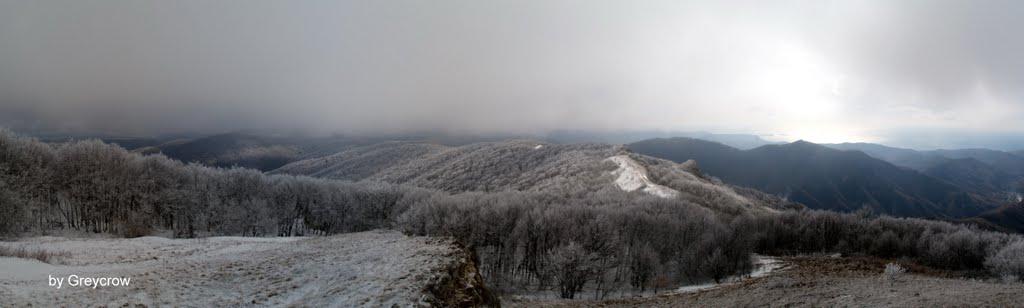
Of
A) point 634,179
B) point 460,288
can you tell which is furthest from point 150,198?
point 634,179

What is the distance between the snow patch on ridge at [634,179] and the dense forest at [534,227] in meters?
20.0

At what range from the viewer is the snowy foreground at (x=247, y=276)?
41.0 ft

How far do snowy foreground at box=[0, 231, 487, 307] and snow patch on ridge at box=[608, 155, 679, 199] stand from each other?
6647 centimetres

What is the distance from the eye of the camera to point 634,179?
9625 cm

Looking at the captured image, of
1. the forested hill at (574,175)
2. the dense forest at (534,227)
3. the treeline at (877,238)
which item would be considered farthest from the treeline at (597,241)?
the forested hill at (574,175)

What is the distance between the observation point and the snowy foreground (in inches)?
492

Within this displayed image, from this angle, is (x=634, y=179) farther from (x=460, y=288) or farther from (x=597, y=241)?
(x=460, y=288)

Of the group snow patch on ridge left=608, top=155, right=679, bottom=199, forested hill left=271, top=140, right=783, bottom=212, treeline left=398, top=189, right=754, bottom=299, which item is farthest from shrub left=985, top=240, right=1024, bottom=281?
snow patch on ridge left=608, top=155, right=679, bottom=199

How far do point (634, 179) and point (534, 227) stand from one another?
55442mm

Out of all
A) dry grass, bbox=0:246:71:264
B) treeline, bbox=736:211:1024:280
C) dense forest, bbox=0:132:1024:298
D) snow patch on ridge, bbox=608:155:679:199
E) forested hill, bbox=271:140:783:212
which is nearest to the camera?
dry grass, bbox=0:246:71:264

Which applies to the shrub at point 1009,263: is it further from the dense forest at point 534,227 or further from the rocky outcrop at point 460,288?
the rocky outcrop at point 460,288

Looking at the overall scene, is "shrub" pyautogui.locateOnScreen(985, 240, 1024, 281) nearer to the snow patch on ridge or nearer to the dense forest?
the dense forest

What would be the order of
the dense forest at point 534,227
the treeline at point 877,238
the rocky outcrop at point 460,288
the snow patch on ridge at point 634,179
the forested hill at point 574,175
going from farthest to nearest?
the forested hill at point 574,175
the snow patch on ridge at point 634,179
the dense forest at point 534,227
the treeline at point 877,238
the rocky outcrop at point 460,288

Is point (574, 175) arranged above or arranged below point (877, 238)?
above
